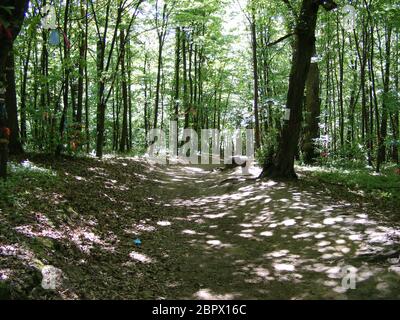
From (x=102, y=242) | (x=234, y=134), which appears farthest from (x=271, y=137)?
(x=234, y=134)

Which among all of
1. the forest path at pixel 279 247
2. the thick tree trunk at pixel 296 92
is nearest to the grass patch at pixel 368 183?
the thick tree trunk at pixel 296 92

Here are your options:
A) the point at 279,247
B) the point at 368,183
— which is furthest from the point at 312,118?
the point at 279,247

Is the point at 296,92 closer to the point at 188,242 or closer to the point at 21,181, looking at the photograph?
the point at 188,242

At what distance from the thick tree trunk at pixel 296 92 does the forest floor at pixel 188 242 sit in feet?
4.32

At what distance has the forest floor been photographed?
4.62 m

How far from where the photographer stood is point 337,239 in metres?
6.12

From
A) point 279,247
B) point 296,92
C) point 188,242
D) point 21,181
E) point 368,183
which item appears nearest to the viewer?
point 279,247

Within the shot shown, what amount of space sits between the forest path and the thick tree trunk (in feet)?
4.10

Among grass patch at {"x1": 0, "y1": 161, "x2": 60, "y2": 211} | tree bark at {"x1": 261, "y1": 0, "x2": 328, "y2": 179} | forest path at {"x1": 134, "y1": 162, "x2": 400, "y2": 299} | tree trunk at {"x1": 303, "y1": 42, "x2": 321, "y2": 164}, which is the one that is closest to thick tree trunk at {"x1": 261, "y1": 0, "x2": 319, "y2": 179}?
tree bark at {"x1": 261, "y1": 0, "x2": 328, "y2": 179}

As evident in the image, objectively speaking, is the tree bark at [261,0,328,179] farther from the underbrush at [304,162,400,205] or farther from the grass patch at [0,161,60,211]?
the grass patch at [0,161,60,211]

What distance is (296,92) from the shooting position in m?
11.2

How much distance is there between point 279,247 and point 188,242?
166 cm

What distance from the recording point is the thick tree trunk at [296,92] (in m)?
10.9

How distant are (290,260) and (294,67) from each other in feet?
23.8
